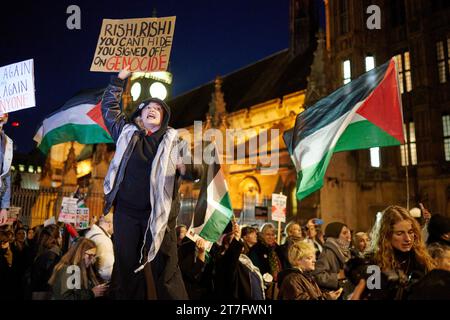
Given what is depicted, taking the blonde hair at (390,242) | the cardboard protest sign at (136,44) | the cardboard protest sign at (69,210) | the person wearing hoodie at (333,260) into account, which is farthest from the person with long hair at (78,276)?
the cardboard protest sign at (69,210)

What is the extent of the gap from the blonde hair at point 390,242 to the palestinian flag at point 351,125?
242 cm

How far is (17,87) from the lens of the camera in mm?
6285

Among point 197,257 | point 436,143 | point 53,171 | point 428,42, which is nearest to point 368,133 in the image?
point 197,257

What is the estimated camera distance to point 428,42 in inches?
816

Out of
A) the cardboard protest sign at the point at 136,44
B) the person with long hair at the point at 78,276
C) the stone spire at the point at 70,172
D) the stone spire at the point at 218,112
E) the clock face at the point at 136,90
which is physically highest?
the clock face at the point at 136,90

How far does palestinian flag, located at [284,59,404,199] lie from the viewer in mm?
5918

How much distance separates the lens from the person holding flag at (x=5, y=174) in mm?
5289

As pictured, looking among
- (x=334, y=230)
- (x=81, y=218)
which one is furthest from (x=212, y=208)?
(x=81, y=218)

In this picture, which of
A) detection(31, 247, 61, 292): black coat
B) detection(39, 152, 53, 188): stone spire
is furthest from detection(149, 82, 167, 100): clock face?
detection(31, 247, 61, 292): black coat

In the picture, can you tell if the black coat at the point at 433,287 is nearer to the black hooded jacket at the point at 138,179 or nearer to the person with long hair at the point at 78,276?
the black hooded jacket at the point at 138,179

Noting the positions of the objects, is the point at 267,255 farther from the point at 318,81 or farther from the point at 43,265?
the point at 318,81

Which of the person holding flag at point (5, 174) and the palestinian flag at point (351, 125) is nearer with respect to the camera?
the person holding flag at point (5, 174)

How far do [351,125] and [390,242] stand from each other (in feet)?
10.8
